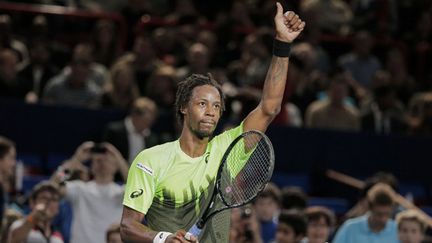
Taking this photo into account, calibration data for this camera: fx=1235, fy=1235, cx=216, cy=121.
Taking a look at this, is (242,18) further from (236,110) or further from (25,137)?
(25,137)

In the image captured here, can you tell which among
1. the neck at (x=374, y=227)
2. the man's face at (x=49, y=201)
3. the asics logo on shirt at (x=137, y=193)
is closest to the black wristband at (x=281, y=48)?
the asics logo on shirt at (x=137, y=193)

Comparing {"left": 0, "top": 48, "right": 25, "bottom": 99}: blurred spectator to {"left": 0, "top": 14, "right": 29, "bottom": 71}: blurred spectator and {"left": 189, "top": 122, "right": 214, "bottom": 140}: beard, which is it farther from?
{"left": 189, "top": 122, "right": 214, "bottom": 140}: beard

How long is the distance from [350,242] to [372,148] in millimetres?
3201

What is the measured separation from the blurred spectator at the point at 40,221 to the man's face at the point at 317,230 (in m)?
2.24

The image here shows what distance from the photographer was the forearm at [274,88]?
729 cm

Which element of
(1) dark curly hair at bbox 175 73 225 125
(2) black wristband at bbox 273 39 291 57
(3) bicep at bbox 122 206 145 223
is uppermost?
(2) black wristband at bbox 273 39 291 57

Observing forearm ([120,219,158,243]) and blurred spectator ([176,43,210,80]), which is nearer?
forearm ([120,219,158,243])

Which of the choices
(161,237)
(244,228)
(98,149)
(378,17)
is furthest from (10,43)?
(161,237)

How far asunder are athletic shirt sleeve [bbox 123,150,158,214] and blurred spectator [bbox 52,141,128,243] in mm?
4738

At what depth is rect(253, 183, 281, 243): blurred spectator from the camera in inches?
464

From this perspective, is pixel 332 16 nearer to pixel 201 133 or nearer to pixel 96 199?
pixel 96 199

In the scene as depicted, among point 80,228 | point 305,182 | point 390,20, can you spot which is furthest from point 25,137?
point 390,20

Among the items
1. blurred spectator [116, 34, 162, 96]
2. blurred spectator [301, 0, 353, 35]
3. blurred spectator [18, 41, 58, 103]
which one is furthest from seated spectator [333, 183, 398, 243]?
blurred spectator [301, 0, 353, 35]

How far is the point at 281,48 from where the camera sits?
738 centimetres
